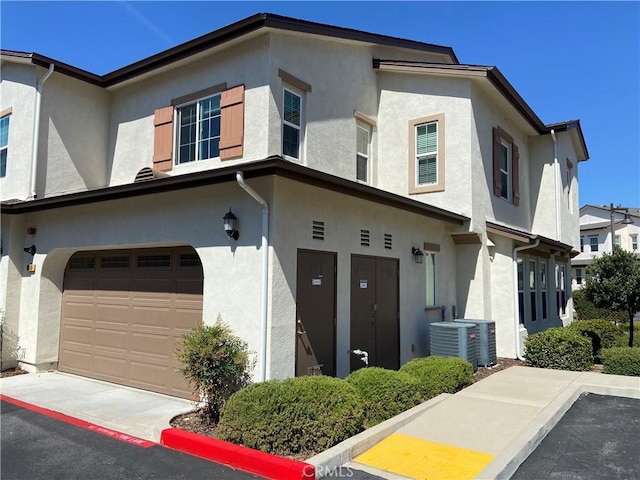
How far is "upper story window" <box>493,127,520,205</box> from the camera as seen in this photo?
42.1ft

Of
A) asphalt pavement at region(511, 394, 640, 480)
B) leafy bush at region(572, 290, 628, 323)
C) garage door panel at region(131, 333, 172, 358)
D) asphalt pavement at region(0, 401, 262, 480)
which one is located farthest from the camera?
leafy bush at region(572, 290, 628, 323)

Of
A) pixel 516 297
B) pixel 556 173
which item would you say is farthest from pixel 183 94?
pixel 556 173

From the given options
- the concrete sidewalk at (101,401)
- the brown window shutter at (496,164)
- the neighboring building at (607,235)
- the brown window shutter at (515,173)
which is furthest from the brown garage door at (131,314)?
the neighboring building at (607,235)

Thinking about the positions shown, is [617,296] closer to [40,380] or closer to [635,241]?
[40,380]

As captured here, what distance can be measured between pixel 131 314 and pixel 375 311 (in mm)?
4703

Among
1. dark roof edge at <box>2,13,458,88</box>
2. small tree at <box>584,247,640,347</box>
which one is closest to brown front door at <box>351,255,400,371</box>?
dark roof edge at <box>2,13,458,88</box>

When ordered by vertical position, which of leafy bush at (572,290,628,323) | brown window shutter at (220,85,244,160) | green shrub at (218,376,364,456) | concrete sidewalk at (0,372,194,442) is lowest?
concrete sidewalk at (0,372,194,442)

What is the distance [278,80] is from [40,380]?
24.6 ft

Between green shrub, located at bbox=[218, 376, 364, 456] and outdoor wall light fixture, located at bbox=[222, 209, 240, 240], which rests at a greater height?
outdoor wall light fixture, located at bbox=[222, 209, 240, 240]

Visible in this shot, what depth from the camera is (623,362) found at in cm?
960

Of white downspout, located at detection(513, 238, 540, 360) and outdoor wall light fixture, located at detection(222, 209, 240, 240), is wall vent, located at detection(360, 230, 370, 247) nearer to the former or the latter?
outdoor wall light fixture, located at detection(222, 209, 240, 240)

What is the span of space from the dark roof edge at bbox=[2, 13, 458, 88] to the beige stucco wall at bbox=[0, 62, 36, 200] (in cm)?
51

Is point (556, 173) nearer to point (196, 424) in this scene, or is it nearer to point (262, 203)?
point (262, 203)

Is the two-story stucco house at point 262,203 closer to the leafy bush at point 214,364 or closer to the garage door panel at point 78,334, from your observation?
the garage door panel at point 78,334
